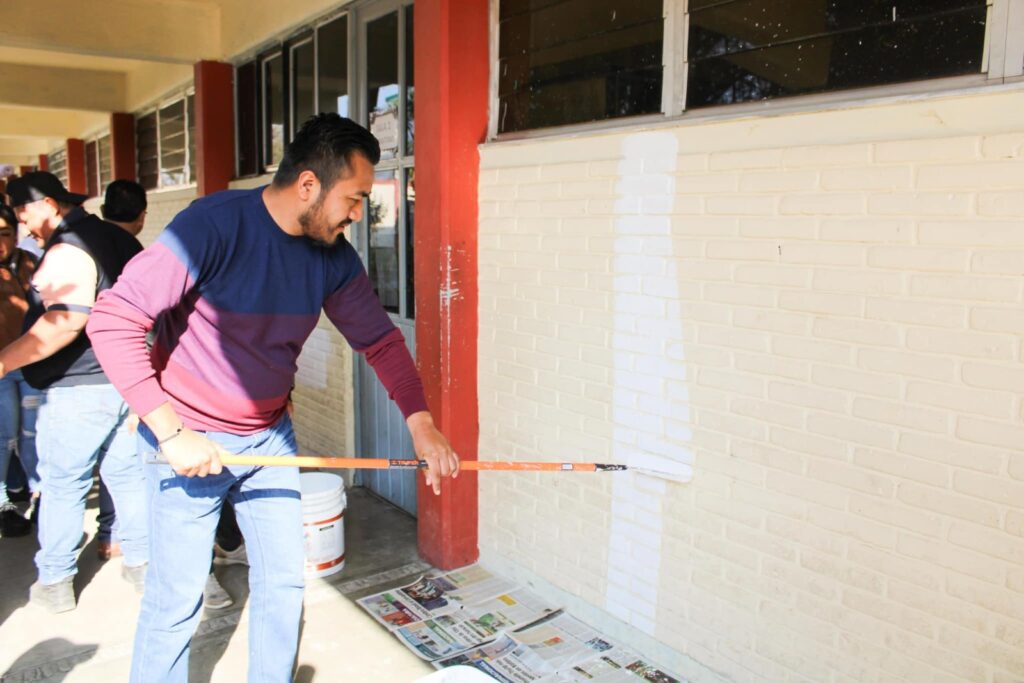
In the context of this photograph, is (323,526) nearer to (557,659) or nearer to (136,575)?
(136,575)

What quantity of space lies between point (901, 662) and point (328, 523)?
2.60 meters

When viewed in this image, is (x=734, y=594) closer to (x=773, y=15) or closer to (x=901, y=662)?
(x=901, y=662)

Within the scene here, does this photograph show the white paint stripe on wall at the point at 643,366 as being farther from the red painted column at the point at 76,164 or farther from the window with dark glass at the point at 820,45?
the red painted column at the point at 76,164

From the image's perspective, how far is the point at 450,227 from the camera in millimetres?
3852

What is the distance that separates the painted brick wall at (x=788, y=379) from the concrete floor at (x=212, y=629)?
0.86 meters

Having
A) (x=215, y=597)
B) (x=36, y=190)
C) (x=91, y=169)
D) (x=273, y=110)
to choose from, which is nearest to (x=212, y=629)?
(x=215, y=597)

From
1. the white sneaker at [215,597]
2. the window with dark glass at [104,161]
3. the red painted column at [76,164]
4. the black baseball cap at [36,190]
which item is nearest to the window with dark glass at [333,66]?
the black baseball cap at [36,190]

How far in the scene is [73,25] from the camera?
21.9 feet

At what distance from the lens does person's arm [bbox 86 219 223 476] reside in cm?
216

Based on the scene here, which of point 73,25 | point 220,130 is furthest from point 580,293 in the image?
point 73,25

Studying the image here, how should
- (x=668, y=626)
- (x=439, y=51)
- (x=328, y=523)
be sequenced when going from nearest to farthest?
(x=668, y=626)
(x=439, y=51)
(x=328, y=523)

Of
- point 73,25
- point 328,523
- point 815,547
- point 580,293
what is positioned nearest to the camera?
point 815,547

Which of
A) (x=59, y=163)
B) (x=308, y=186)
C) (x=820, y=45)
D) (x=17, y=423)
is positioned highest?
(x=59, y=163)

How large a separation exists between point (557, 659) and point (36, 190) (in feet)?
10.3
